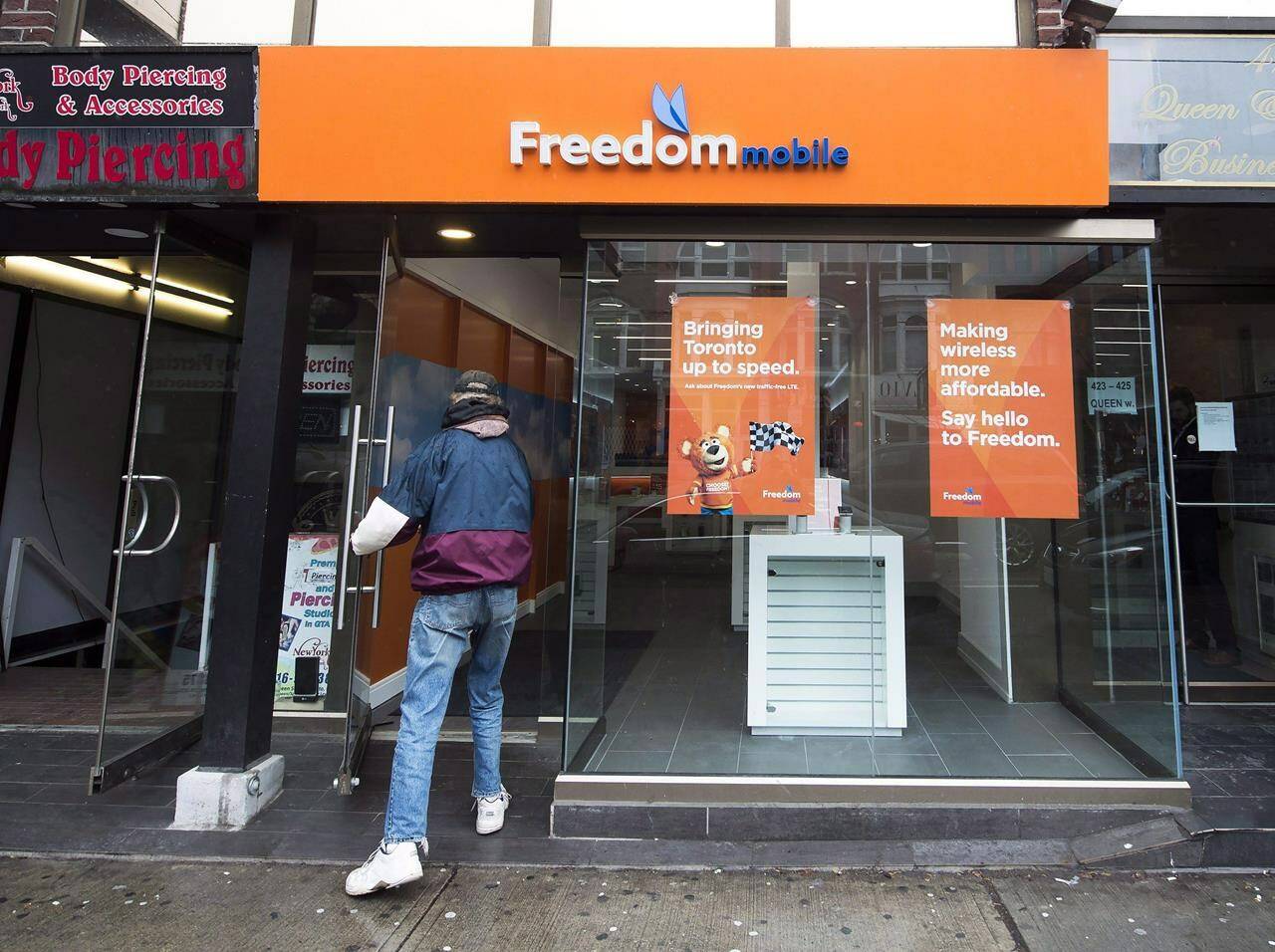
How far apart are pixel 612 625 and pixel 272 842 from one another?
6.68ft

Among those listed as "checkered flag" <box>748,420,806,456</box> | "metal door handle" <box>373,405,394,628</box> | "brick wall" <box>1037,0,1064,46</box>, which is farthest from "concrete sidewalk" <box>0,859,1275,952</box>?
"brick wall" <box>1037,0,1064,46</box>

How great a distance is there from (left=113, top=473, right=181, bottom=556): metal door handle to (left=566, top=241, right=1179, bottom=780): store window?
2.34 m

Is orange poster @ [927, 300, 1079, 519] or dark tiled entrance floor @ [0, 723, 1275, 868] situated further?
orange poster @ [927, 300, 1079, 519]

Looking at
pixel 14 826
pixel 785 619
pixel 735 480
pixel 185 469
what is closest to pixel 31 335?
pixel 185 469

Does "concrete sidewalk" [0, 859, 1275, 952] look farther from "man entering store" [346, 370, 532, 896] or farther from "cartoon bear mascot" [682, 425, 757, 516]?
"cartoon bear mascot" [682, 425, 757, 516]

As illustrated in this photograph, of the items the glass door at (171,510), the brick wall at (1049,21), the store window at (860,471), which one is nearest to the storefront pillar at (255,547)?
the glass door at (171,510)

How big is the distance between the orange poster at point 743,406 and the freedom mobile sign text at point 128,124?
2.40m

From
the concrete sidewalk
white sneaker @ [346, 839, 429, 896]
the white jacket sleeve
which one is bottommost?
the concrete sidewalk

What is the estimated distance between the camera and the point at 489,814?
324cm

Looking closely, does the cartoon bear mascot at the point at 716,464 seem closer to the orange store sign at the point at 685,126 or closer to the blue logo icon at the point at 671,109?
the orange store sign at the point at 685,126

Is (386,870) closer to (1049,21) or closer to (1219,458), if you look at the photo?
(1049,21)

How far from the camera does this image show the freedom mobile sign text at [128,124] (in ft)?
11.4

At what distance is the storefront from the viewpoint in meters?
3.33

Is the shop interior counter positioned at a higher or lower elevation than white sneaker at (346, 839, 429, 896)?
higher
